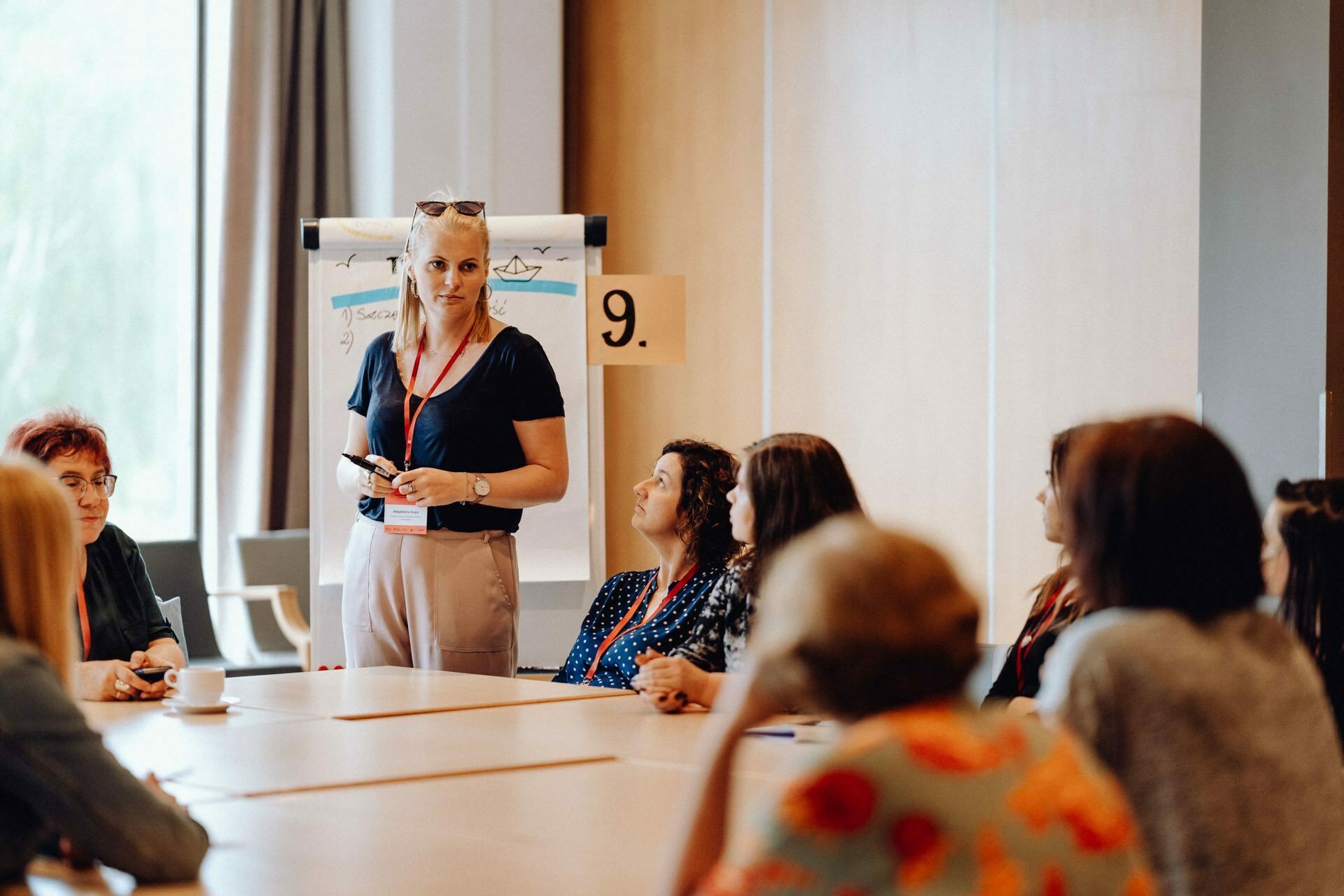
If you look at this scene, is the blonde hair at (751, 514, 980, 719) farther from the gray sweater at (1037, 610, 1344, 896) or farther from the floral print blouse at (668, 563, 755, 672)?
the floral print blouse at (668, 563, 755, 672)

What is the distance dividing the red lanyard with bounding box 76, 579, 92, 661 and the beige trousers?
2.02 ft

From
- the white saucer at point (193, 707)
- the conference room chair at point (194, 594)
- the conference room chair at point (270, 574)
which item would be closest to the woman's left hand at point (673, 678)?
the white saucer at point (193, 707)

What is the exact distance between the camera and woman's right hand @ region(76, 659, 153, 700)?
8.11 feet

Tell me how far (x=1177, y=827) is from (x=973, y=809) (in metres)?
0.40

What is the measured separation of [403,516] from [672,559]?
58 cm

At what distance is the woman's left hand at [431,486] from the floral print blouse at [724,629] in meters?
0.61

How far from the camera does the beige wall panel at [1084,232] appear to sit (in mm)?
4676

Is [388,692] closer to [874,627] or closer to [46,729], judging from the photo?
[46,729]

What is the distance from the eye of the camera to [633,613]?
3.01 metres

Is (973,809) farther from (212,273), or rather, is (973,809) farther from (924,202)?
(212,273)

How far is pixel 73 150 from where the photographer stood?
5.80 metres

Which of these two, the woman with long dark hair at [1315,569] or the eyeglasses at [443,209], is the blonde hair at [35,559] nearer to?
the woman with long dark hair at [1315,569]

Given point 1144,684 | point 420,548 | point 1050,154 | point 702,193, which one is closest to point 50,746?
point 1144,684

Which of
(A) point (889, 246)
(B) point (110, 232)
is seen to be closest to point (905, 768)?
(A) point (889, 246)
